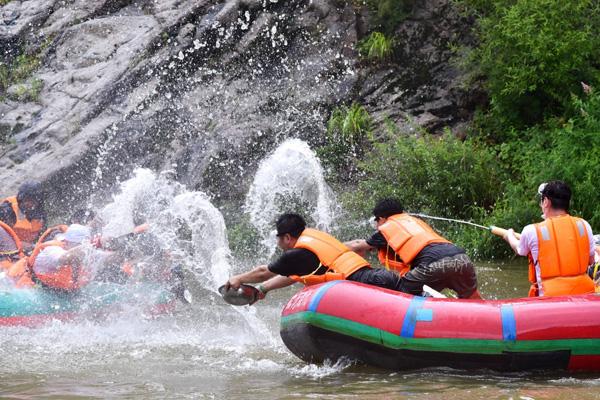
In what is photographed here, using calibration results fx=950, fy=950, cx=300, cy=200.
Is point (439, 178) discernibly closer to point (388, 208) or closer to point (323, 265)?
point (388, 208)

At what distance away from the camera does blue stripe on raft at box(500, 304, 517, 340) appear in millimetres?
6191

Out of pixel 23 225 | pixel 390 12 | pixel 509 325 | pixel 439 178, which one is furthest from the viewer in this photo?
pixel 390 12

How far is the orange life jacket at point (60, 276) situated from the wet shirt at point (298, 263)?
275 centimetres

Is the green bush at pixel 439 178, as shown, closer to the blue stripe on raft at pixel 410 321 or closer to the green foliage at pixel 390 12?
the green foliage at pixel 390 12

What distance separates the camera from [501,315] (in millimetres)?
6246

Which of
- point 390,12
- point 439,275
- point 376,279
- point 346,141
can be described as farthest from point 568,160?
point 376,279

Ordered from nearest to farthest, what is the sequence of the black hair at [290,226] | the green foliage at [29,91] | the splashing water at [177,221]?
the black hair at [290,226] → the splashing water at [177,221] → the green foliage at [29,91]

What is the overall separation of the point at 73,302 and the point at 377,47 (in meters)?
9.02

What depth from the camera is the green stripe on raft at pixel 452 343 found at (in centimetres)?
618

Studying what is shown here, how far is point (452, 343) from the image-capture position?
20.5 ft

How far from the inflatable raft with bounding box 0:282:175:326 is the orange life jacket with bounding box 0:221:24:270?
Result: 38 centimetres

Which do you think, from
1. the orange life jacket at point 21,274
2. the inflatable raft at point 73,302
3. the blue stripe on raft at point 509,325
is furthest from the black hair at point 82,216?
the blue stripe on raft at point 509,325

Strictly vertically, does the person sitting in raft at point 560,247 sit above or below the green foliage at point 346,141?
below

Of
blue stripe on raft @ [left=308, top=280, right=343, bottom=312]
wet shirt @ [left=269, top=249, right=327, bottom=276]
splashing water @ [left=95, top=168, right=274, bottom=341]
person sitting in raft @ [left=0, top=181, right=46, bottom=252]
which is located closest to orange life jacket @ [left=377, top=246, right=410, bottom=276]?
wet shirt @ [left=269, top=249, right=327, bottom=276]
